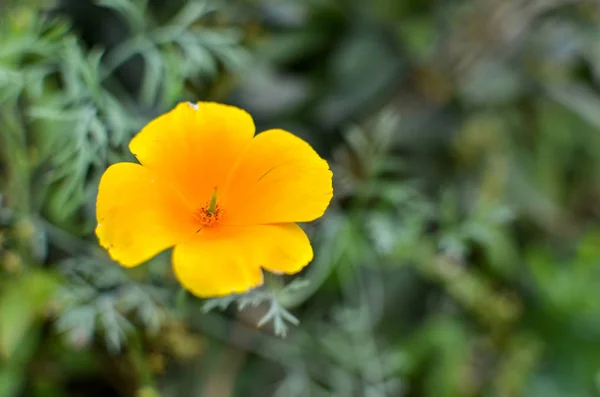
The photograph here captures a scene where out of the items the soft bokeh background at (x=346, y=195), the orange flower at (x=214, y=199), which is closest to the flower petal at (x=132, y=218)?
the orange flower at (x=214, y=199)

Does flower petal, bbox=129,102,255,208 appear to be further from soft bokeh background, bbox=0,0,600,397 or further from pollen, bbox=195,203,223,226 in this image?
soft bokeh background, bbox=0,0,600,397

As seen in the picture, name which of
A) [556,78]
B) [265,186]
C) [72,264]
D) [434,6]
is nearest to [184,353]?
[72,264]

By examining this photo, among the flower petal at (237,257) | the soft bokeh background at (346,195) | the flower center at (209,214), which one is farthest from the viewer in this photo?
the soft bokeh background at (346,195)

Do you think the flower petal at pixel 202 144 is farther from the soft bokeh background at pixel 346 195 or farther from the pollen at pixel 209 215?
the soft bokeh background at pixel 346 195

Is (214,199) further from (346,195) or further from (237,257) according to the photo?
(346,195)

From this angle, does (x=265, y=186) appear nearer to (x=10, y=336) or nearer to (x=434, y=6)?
(x=10, y=336)
